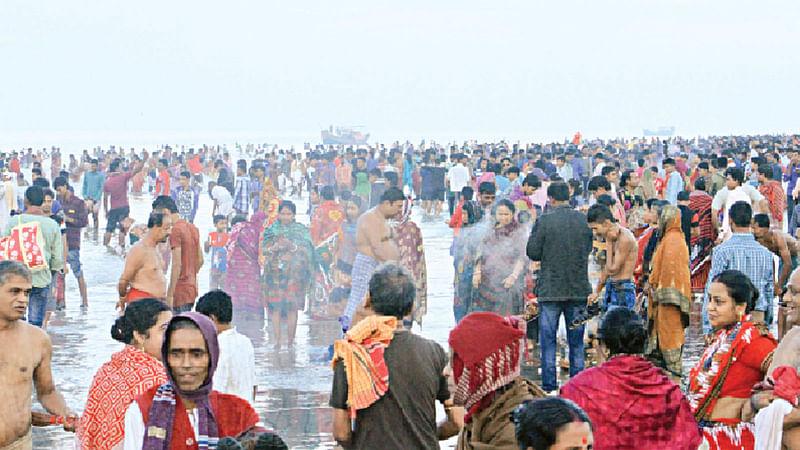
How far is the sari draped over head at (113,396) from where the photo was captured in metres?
4.18

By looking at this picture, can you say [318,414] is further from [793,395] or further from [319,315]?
[793,395]

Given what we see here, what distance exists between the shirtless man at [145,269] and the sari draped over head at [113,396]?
3.33 meters

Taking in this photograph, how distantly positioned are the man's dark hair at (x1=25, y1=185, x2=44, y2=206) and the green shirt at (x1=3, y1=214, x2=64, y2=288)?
124 mm

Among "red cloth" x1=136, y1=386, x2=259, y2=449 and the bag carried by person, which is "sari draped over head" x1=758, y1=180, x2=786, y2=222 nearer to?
the bag carried by person

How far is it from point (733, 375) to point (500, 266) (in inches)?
175

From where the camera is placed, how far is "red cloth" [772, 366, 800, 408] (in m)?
4.06

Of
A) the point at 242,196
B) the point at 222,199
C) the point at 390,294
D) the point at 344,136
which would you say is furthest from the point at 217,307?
the point at 344,136

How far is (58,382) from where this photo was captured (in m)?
8.79

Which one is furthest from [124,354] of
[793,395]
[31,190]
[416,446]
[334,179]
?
[334,179]

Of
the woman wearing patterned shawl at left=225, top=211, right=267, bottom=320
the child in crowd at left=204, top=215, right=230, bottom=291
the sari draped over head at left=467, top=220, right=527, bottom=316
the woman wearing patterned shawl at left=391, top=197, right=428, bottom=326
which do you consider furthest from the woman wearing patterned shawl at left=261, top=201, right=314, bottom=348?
the sari draped over head at left=467, top=220, right=527, bottom=316

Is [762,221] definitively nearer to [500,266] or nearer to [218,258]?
[500,266]

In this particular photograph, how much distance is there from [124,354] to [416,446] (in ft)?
4.27

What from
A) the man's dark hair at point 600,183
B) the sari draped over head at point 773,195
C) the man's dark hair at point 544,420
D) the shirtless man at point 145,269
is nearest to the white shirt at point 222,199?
the man's dark hair at point 600,183

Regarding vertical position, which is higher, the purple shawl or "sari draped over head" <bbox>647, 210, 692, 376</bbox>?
the purple shawl
